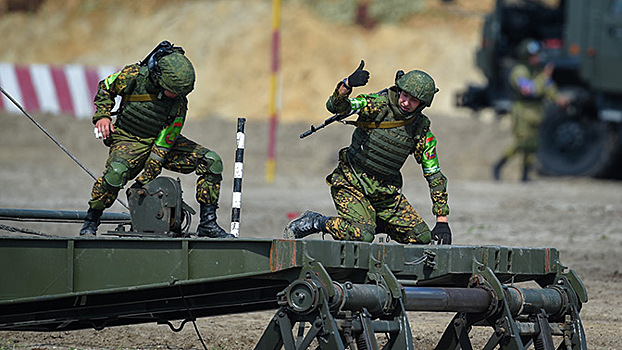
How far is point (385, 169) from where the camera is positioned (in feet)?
25.3

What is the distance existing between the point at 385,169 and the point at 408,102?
21.4 inches

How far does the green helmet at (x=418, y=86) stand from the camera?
290 inches

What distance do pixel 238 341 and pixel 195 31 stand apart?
84.5 ft

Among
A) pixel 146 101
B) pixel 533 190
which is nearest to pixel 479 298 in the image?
pixel 146 101

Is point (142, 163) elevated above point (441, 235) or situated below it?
above

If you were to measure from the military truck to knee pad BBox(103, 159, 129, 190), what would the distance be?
1316 cm

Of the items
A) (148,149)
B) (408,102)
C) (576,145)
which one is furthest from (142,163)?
(576,145)

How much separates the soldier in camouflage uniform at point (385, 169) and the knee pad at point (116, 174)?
130 cm

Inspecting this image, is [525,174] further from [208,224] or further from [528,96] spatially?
[208,224]

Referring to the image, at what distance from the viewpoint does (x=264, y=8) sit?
3278 cm

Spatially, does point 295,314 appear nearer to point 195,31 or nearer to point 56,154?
point 56,154

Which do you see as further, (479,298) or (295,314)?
(479,298)

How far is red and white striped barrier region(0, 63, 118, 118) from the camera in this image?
85.4 ft

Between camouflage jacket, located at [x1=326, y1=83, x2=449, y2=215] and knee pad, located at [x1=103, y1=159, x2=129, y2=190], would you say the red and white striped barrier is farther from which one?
camouflage jacket, located at [x1=326, y1=83, x2=449, y2=215]
